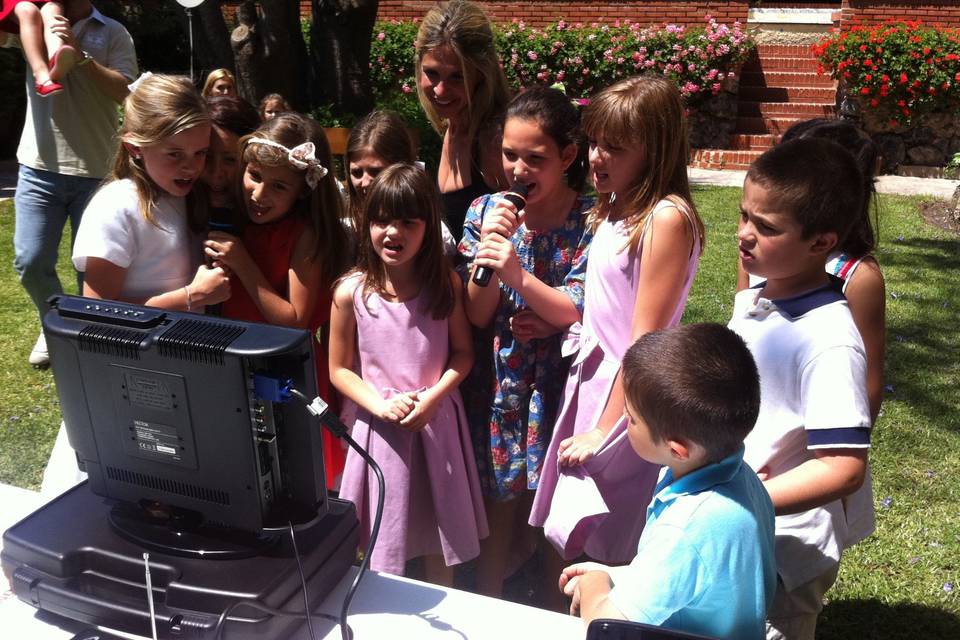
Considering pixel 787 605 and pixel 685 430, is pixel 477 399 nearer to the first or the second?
pixel 787 605

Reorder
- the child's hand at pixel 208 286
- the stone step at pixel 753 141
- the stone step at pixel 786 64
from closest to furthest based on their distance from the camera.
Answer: the child's hand at pixel 208 286, the stone step at pixel 753 141, the stone step at pixel 786 64

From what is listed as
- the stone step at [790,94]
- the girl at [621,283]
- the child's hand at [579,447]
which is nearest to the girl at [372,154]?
the girl at [621,283]

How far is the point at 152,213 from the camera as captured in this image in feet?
7.00

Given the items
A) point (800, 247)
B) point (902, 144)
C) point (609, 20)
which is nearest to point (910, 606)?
point (800, 247)

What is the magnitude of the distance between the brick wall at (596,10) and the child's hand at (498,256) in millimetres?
10728

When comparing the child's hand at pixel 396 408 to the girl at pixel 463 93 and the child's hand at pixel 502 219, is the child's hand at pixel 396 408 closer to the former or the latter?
the child's hand at pixel 502 219

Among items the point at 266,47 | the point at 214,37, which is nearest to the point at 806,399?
the point at 266,47

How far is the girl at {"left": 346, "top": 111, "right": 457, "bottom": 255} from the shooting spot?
8.29 ft

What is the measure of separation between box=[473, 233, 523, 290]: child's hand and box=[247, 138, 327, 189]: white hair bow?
0.56 metres

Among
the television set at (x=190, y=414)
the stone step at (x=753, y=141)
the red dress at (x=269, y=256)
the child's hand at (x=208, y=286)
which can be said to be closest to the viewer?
the television set at (x=190, y=414)

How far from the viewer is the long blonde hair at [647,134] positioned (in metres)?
2.03

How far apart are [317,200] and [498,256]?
64 cm

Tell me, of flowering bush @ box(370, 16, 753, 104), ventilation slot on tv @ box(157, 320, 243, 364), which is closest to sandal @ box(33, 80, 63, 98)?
ventilation slot on tv @ box(157, 320, 243, 364)

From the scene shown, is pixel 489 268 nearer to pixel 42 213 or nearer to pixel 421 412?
pixel 421 412
